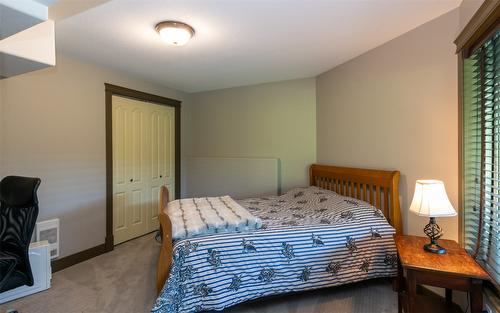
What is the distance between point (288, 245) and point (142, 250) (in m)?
2.14

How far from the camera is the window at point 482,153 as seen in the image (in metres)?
1.65

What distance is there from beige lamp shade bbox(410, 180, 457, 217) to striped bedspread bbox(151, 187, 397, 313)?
631 mm

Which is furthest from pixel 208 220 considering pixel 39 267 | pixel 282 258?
pixel 39 267

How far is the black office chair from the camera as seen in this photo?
5.70 ft

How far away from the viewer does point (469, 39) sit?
178 centimetres

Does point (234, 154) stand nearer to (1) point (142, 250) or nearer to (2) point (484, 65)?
(1) point (142, 250)

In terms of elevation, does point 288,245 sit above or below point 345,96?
below

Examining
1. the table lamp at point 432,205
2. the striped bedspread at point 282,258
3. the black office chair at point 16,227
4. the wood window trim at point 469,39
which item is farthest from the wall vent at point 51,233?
the wood window trim at point 469,39

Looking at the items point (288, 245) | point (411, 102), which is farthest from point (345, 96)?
point (288, 245)

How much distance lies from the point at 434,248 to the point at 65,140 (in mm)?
3438

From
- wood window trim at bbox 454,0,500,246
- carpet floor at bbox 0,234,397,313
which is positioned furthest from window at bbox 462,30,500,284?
carpet floor at bbox 0,234,397,313

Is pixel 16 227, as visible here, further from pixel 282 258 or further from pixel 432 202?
pixel 432 202

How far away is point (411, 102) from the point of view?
7.84 feet

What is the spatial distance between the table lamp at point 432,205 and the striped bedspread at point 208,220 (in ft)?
3.75
